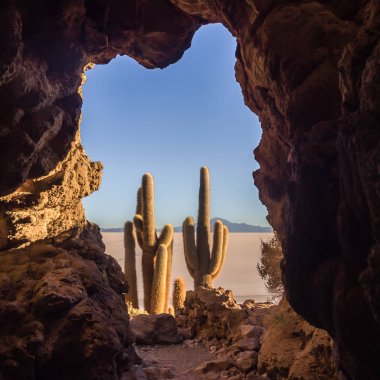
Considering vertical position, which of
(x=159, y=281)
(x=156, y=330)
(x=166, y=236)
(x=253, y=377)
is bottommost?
(x=156, y=330)

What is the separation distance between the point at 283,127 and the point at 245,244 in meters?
87.9

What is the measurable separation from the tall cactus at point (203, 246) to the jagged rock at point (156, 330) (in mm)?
4032

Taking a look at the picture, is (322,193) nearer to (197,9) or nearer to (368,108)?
(368,108)

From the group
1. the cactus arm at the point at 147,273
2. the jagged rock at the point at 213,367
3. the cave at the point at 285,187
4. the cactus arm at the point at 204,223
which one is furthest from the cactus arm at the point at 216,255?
the cave at the point at 285,187

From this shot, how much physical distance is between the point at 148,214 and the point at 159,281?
99.6 inches

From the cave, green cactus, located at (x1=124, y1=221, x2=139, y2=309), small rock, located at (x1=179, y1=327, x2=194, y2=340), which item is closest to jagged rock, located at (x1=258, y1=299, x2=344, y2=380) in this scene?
the cave

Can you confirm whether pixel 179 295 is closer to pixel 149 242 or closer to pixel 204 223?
pixel 149 242

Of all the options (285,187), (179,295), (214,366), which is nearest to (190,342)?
(214,366)

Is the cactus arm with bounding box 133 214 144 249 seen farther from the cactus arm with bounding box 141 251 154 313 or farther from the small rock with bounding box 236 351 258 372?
the small rock with bounding box 236 351 258 372

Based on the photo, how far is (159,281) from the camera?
1209 centimetres

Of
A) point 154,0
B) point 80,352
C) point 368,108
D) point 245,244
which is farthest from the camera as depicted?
point 245,244

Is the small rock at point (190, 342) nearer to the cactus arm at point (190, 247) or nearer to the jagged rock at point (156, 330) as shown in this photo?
the jagged rock at point (156, 330)

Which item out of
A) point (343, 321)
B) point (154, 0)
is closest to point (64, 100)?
point (154, 0)

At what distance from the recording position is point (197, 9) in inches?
279
